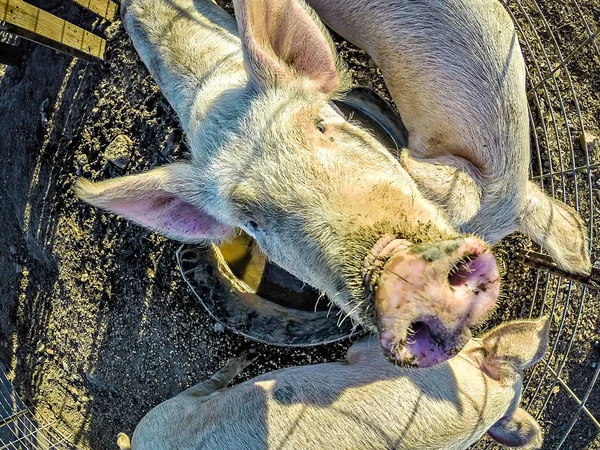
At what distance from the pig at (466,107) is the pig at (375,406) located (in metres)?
0.56

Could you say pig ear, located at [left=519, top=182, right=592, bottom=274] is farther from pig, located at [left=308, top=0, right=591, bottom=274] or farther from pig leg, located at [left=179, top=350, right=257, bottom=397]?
pig leg, located at [left=179, top=350, right=257, bottom=397]

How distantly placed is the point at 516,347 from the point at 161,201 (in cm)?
165

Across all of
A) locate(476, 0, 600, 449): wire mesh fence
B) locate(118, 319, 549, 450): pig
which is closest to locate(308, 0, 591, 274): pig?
locate(118, 319, 549, 450): pig

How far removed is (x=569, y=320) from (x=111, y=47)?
3.07m

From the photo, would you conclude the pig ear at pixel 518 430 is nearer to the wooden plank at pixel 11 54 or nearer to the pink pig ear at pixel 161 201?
the pink pig ear at pixel 161 201

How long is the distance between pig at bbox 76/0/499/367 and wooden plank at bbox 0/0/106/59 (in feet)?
3.23

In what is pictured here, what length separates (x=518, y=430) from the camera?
241 cm

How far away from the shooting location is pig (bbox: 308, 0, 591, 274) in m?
1.87

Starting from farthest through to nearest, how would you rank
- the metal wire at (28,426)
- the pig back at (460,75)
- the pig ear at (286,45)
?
1. the metal wire at (28,426)
2. the pig back at (460,75)
3. the pig ear at (286,45)

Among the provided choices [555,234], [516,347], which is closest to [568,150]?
[555,234]

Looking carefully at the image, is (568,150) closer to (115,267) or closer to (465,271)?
(465,271)

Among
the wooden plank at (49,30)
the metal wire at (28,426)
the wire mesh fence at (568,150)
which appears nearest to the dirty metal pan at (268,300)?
the wire mesh fence at (568,150)

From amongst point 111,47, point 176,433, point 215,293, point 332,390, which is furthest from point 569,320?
point 111,47

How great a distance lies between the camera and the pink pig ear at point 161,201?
161cm
